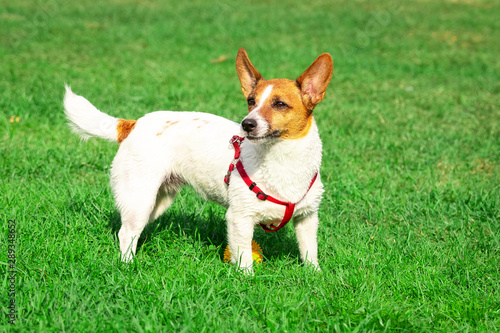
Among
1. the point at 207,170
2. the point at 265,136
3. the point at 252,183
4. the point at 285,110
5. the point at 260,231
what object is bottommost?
the point at 260,231

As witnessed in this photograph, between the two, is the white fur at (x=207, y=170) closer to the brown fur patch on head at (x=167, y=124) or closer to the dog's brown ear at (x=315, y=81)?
the brown fur patch on head at (x=167, y=124)

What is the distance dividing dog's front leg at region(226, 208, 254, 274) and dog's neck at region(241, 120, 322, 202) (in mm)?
262

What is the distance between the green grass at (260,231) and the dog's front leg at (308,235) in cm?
15

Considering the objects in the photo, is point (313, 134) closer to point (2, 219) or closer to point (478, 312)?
point (478, 312)

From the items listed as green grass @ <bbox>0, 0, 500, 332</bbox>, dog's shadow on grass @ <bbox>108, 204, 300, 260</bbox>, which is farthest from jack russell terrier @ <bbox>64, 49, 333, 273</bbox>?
green grass @ <bbox>0, 0, 500, 332</bbox>

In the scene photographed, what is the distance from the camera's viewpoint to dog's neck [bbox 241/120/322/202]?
3.66 meters

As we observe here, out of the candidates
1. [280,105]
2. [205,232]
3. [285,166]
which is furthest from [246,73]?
[205,232]

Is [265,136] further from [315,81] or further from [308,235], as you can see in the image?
[308,235]

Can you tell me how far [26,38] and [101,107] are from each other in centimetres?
541

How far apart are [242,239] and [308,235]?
1.71ft

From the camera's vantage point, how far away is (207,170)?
400 cm

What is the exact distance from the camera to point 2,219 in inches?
167

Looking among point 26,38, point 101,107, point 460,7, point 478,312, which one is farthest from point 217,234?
point 460,7

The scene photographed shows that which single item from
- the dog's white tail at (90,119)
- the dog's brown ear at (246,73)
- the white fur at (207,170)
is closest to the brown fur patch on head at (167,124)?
the white fur at (207,170)
